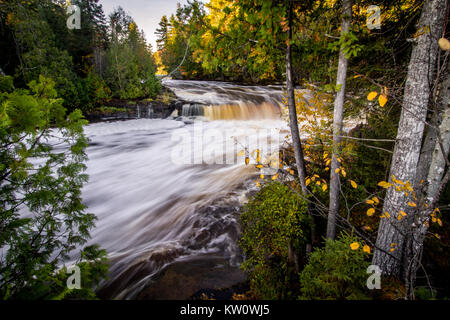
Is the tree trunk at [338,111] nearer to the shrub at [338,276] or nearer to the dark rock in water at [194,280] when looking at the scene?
the shrub at [338,276]

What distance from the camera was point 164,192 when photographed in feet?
23.5

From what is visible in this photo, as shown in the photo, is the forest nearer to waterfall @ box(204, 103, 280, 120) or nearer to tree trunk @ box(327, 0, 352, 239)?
tree trunk @ box(327, 0, 352, 239)

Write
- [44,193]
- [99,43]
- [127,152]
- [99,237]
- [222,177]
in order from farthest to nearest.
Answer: [99,43] → [127,152] → [222,177] → [99,237] → [44,193]

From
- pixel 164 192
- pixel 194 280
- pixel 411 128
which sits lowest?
pixel 194 280

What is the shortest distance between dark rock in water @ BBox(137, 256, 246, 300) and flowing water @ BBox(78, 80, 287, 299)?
0.62ft

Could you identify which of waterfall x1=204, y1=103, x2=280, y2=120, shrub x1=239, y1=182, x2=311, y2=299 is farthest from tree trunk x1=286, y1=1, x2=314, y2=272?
waterfall x1=204, y1=103, x2=280, y2=120

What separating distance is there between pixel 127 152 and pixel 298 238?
9.89 m

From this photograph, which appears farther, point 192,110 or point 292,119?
point 192,110

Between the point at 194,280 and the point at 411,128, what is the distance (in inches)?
175

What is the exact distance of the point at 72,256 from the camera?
448cm

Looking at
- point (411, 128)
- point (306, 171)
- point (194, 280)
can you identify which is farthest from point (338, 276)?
point (194, 280)

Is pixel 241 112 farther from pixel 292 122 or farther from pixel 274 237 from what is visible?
pixel 274 237
